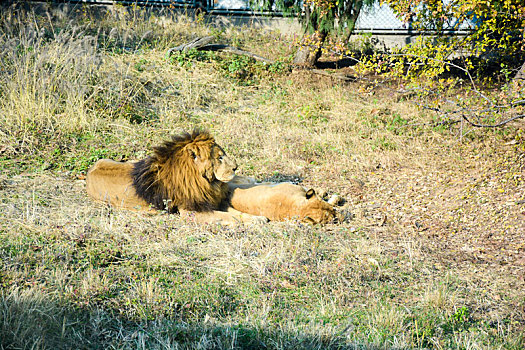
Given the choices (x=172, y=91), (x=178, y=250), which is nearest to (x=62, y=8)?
(x=172, y=91)

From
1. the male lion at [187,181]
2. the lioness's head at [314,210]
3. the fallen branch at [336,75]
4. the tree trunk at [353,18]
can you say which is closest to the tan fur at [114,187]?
the male lion at [187,181]

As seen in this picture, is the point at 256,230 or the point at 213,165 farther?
the point at 213,165

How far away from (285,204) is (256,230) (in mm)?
463

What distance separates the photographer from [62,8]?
42.7 ft

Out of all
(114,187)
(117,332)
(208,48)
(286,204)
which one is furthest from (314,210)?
(208,48)

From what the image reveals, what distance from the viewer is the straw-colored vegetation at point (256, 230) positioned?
3264 mm

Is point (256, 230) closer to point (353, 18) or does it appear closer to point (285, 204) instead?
point (285, 204)

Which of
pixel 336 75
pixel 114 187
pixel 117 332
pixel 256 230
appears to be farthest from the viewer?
pixel 336 75

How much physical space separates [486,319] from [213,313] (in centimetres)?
195

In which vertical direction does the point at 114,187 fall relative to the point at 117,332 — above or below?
above

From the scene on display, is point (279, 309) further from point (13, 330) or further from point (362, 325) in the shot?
point (13, 330)

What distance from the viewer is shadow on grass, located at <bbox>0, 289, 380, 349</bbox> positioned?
9.80ft

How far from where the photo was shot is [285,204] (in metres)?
5.11

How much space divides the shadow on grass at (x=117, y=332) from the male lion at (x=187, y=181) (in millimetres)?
1874
